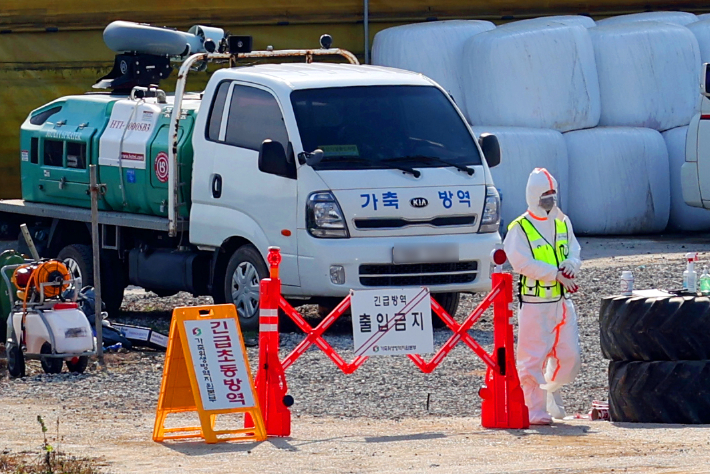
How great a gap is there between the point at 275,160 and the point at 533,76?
844 centimetres

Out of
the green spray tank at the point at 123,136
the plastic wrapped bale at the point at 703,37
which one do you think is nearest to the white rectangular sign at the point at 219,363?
the green spray tank at the point at 123,136

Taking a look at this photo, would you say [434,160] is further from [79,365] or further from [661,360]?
[661,360]

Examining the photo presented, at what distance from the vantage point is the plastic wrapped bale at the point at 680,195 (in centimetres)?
2030

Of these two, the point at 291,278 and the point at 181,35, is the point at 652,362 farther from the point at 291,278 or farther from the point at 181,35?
the point at 181,35

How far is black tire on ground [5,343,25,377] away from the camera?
1088 centimetres

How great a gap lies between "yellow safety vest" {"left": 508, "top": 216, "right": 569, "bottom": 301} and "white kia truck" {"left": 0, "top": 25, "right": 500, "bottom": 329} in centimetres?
306

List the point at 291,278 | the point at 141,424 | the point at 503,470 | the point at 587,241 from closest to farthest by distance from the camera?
1. the point at 503,470
2. the point at 141,424
3. the point at 291,278
4. the point at 587,241

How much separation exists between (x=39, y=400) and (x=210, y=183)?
351 centimetres

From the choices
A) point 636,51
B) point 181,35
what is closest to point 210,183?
point 181,35

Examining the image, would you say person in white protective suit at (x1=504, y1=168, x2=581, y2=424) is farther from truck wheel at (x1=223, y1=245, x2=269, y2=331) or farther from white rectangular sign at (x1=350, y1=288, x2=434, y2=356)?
truck wheel at (x1=223, y1=245, x2=269, y2=331)

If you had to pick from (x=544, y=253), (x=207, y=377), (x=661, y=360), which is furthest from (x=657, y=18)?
(x=207, y=377)

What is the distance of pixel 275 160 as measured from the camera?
1207cm

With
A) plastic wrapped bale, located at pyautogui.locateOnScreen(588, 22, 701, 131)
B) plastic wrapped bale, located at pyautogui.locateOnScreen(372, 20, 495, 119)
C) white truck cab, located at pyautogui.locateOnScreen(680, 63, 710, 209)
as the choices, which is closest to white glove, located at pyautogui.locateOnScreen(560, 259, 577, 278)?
white truck cab, located at pyautogui.locateOnScreen(680, 63, 710, 209)

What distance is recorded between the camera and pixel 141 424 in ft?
29.3
